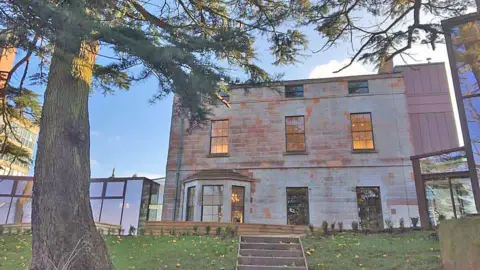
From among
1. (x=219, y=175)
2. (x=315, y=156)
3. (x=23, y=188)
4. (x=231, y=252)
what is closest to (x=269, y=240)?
(x=231, y=252)

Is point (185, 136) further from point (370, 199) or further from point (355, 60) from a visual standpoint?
point (355, 60)

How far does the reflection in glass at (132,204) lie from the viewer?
42.0 ft

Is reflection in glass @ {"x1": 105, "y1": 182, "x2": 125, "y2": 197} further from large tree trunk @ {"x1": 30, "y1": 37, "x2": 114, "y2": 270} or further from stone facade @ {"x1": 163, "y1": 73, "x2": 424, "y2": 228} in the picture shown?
large tree trunk @ {"x1": 30, "y1": 37, "x2": 114, "y2": 270}

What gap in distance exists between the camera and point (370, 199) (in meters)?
12.0

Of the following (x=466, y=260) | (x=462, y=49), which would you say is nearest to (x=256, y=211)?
(x=462, y=49)

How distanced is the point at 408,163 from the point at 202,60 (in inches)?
419

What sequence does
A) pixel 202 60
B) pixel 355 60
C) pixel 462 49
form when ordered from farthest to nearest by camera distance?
pixel 355 60, pixel 462 49, pixel 202 60

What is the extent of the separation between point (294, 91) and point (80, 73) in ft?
34.7

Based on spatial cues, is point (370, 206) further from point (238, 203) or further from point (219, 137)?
point (219, 137)

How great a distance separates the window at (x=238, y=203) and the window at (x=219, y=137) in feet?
5.90

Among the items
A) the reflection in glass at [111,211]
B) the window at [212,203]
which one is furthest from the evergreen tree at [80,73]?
the reflection in glass at [111,211]

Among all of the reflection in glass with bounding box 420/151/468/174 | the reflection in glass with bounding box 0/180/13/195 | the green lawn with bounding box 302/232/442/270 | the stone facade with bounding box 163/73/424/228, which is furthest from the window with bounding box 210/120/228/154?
the reflection in glass with bounding box 0/180/13/195

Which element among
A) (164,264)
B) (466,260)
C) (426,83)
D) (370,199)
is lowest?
(164,264)

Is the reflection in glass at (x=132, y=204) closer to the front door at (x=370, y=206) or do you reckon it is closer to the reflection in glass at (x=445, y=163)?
the front door at (x=370, y=206)
